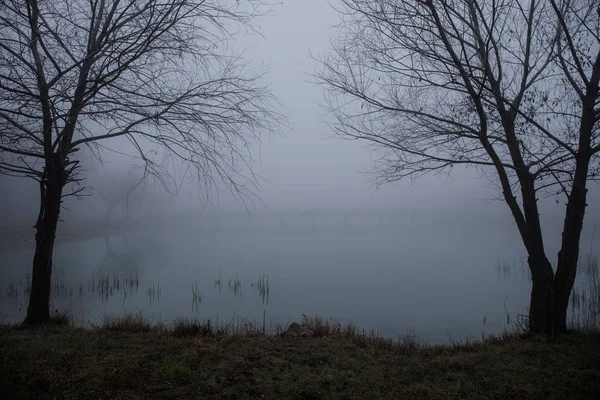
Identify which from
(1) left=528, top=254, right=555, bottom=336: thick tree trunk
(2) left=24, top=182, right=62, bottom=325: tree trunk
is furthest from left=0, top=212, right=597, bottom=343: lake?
(2) left=24, top=182, right=62, bottom=325: tree trunk

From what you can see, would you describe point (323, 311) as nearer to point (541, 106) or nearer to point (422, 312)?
point (422, 312)

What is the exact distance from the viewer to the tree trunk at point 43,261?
568 centimetres

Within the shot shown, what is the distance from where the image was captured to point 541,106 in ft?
18.0

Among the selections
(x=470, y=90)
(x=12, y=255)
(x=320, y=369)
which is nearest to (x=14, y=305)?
(x=320, y=369)

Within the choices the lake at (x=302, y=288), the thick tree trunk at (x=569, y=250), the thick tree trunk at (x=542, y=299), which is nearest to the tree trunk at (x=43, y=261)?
the lake at (x=302, y=288)

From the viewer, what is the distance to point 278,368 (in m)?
3.96

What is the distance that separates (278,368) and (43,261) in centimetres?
418

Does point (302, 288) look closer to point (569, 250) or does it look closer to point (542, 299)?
point (542, 299)

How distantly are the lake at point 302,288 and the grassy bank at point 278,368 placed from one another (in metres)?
2.93

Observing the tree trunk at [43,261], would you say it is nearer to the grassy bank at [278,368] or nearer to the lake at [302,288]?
the grassy bank at [278,368]

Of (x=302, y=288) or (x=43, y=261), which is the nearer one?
(x=43, y=261)

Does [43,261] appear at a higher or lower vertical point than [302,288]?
higher

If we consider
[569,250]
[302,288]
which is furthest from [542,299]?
[302,288]

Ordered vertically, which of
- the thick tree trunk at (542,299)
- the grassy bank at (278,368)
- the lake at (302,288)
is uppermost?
the thick tree trunk at (542,299)
